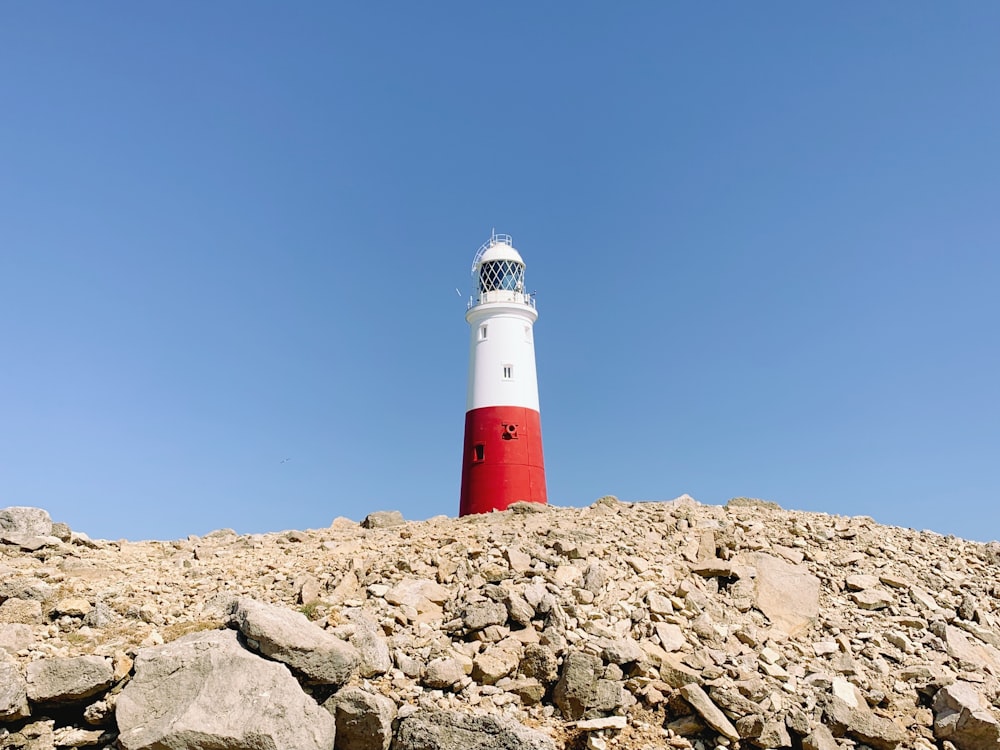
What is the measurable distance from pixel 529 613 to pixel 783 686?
4.40 m

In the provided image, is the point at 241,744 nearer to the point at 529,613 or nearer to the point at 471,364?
the point at 529,613

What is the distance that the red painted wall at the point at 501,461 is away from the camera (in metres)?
30.1

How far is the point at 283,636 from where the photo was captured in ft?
42.5

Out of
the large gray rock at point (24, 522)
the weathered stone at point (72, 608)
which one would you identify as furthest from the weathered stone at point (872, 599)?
the large gray rock at point (24, 522)

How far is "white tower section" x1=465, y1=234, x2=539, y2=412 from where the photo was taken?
103 feet

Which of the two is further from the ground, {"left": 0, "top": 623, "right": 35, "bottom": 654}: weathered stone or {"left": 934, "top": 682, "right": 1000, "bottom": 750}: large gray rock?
{"left": 0, "top": 623, "right": 35, "bottom": 654}: weathered stone

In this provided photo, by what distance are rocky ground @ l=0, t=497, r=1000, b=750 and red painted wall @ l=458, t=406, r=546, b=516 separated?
8.51m

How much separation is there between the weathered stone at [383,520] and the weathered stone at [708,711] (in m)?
11.2

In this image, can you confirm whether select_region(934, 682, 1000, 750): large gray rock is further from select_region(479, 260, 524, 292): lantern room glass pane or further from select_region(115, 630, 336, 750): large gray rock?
select_region(479, 260, 524, 292): lantern room glass pane

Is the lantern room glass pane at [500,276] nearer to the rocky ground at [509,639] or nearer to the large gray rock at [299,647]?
the rocky ground at [509,639]

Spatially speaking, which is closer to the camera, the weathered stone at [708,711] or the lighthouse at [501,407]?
the weathered stone at [708,711]

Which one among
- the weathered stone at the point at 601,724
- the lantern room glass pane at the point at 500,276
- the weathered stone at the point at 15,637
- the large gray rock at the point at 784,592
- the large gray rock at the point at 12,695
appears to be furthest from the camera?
the lantern room glass pane at the point at 500,276

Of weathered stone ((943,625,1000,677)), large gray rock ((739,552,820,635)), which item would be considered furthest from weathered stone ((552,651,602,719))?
weathered stone ((943,625,1000,677))

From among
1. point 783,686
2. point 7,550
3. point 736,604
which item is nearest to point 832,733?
point 783,686
